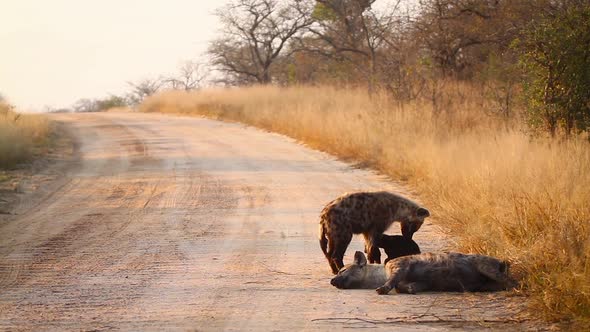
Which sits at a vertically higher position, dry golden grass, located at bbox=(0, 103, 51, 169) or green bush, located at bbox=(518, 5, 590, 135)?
green bush, located at bbox=(518, 5, 590, 135)

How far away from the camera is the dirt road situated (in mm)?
6391

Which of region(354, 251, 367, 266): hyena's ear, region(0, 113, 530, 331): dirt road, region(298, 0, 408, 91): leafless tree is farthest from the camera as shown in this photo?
region(298, 0, 408, 91): leafless tree

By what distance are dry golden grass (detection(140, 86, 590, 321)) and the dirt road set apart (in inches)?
17.9

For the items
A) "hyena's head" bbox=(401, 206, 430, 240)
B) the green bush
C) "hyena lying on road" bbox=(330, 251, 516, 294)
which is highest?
the green bush

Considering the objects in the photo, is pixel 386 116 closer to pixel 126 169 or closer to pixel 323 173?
pixel 323 173

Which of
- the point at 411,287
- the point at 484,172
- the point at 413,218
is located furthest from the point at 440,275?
the point at 484,172

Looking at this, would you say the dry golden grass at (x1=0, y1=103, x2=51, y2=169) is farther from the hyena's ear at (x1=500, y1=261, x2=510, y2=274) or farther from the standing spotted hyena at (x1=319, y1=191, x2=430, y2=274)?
the hyena's ear at (x1=500, y1=261, x2=510, y2=274)

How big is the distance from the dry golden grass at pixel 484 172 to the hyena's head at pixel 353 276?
1302 millimetres

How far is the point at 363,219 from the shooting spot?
26.6 ft

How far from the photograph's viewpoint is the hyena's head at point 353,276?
735 centimetres

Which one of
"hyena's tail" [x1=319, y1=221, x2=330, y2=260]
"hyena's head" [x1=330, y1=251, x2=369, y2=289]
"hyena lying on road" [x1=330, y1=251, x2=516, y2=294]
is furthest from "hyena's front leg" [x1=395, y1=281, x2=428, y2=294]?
"hyena's tail" [x1=319, y1=221, x2=330, y2=260]

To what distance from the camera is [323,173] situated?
15.6 m

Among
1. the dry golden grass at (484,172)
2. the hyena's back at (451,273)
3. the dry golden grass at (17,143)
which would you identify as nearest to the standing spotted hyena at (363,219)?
the dry golden grass at (484,172)

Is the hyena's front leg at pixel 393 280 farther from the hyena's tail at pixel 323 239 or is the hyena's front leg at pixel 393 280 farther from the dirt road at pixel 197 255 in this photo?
the hyena's tail at pixel 323 239
